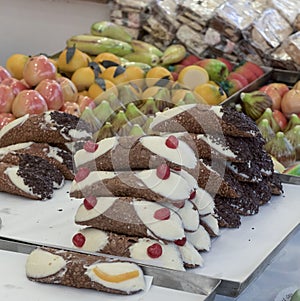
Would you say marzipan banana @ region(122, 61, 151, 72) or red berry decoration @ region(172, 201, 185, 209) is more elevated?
red berry decoration @ region(172, 201, 185, 209)

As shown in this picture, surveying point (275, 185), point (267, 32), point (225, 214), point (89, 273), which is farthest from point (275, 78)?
point (89, 273)

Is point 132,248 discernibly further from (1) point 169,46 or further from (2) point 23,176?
(1) point 169,46

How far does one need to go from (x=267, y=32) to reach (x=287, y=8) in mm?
237

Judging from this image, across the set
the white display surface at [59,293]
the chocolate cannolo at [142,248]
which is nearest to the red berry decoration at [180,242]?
the chocolate cannolo at [142,248]

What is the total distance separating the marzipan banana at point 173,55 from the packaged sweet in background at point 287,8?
50 centimetres

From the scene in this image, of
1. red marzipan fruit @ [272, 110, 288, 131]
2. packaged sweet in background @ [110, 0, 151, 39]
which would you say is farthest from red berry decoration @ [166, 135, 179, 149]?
packaged sweet in background @ [110, 0, 151, 39]

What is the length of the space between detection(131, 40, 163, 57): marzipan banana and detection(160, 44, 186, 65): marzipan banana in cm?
4

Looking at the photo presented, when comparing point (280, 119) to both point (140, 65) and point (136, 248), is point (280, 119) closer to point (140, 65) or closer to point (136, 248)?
point (140, 65)

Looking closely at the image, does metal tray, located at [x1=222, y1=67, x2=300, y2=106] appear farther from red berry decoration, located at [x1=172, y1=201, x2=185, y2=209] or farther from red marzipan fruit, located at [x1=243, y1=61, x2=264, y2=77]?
red berry decoration, located at [x1=172, y1=201, x2=185, y2=209]

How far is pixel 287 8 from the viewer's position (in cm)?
358

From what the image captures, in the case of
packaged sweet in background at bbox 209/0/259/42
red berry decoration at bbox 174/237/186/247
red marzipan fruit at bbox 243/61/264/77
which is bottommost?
red marzipan fruit at bbox 243/61/264/77

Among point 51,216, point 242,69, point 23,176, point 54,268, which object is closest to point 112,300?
point 54,268

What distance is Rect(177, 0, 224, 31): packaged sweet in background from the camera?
11.4 ft

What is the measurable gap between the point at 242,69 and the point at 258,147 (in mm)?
1617
